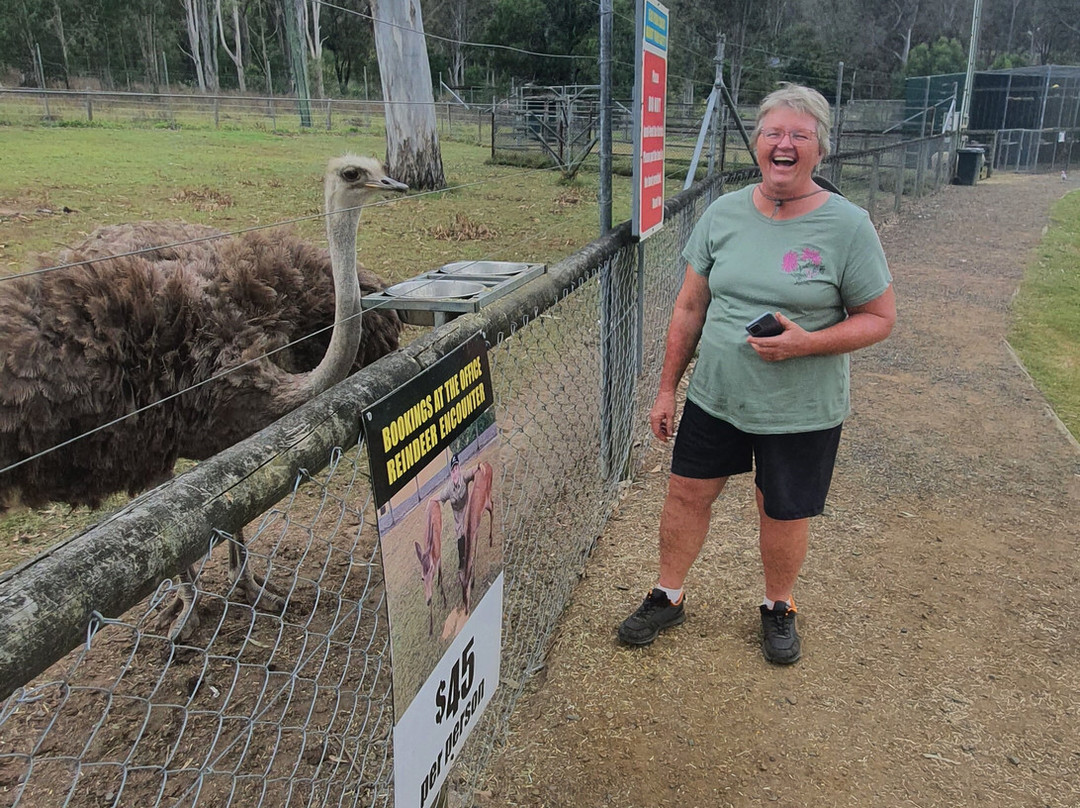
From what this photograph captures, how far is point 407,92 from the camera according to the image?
237 centimetres

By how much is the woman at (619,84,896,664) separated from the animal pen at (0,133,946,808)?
523mm

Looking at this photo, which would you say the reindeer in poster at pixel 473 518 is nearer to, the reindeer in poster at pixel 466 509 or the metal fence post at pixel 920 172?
the reindeer in poster at pixel 466 509

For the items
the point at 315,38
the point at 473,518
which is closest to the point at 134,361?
the point at 315,38

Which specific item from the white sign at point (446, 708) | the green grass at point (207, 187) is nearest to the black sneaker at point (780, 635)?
the white sign at point (446, 708)

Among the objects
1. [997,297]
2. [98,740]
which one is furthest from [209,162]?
[997,297]

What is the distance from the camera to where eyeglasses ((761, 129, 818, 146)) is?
8.61 ft

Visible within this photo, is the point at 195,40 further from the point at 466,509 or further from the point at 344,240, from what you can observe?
the point at 344,240

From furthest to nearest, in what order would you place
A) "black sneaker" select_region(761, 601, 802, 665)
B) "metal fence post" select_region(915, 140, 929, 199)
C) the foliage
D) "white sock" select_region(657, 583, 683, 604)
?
the foliage, "metal fence post" select_region(915, 140, 929, 199), "white sock" select_region(657, 583, 683, 604), "black sneaker" select_region(761, 601, 802, 665)

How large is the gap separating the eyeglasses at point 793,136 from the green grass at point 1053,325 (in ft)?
13.1

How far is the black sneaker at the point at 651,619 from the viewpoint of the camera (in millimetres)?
3291

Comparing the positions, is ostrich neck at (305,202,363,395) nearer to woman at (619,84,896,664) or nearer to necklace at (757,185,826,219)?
woman at (619,84,896,664)

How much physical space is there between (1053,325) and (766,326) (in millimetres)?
6687

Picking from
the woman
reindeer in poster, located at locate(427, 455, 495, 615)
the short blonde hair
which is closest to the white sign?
reindeer in poster, located at locate(427, 455, 495, 615)

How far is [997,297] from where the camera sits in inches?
357
